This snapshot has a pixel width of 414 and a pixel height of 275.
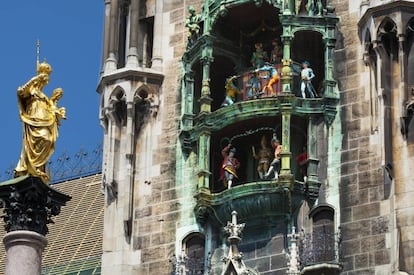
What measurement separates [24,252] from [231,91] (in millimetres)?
11042

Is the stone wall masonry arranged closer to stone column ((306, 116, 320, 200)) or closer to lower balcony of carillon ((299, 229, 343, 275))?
lower balcony of carillon ((299, 229, 343, 275))

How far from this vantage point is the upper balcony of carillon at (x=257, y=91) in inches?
1912

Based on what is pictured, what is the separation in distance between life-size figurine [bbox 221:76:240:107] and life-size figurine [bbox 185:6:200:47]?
175 centimetres

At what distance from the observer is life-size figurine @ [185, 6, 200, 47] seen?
169 ft

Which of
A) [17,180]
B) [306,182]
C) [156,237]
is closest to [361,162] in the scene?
[306,182]

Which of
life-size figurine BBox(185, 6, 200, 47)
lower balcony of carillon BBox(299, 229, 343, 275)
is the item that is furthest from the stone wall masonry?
life-size figurine BBox(185, 6, 200, 47)

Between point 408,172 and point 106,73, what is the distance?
10.4 meters

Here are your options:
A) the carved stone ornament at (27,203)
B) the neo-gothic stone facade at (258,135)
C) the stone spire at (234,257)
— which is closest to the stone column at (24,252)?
the carved stone ornament at (27,203)

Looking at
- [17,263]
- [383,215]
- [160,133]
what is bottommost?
[17,263]

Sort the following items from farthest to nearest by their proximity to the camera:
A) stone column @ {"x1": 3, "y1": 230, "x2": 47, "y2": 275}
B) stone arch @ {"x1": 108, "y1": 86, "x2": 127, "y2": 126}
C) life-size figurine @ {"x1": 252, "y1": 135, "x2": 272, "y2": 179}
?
stone arch @ {"x1": 108, "y1": 86, "x2": 127, "y2": 126}
life-size figurine @ {"x1": 252, "y1": 135, "x2": 272, "y2": 179}
stone column @ {"x1": 3, "y1": 230, "x2": 47, "y2": 275}

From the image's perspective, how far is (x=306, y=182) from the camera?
47875 millimetres

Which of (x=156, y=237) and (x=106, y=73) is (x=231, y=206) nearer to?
(x=156, y=237)

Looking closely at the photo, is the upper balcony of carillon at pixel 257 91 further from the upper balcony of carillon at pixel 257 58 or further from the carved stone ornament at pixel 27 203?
the carved stone ornament at pixel 27 203

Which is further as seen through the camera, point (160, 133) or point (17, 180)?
point (160, 133)
